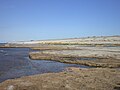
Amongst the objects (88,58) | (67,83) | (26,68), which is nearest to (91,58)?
(88,58)

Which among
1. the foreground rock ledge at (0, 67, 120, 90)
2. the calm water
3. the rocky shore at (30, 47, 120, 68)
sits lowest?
the calm water

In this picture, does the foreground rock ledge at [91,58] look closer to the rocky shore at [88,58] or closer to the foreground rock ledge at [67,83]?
the rocky shore at [88,58]

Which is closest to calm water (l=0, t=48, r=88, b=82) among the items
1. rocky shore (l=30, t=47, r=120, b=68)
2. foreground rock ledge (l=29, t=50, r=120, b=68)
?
foreground rock ledge (l=29, t=50, r=120, b=68)

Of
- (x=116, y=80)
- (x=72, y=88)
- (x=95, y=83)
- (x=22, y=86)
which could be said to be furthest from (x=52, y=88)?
(x=116, y=80)

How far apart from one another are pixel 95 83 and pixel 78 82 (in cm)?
141

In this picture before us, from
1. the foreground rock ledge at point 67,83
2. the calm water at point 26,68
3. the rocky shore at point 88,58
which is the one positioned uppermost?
the foreground rock ledge at point 67,83

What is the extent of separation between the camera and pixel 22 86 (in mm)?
16156

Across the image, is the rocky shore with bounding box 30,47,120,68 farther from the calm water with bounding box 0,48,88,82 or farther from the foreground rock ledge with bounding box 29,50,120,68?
the calm water with bounding box 0,48,88,82

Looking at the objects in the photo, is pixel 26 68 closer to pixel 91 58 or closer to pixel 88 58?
pixel 88 58

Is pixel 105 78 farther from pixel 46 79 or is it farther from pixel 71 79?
pixel 46 79

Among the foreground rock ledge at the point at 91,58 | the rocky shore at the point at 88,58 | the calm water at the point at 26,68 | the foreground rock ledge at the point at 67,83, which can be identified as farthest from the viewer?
the rocky shore at the point at 88,58

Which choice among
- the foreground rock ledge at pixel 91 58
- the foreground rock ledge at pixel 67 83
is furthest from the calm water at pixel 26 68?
the foreground rock ledge at pixel 67 83

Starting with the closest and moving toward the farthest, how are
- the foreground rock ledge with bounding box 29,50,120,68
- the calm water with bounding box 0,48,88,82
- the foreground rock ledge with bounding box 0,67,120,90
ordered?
the foreground rock ledge with bounding box 0,67,120,90, the calm water with bounding box 0,48,88,82, the foreground rock ledge with bounding box 29,50,120,68

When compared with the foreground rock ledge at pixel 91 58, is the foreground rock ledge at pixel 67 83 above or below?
above
